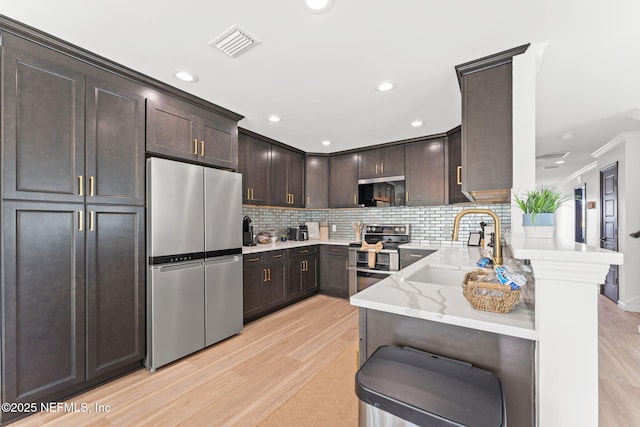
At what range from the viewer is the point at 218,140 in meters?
2.79

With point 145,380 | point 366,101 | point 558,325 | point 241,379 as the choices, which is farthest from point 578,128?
point 145,380

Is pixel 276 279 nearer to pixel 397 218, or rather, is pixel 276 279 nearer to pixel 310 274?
pixel 310 274

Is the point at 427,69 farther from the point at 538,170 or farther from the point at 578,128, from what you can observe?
the point at 538,170

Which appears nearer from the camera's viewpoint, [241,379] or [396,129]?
[241,379]

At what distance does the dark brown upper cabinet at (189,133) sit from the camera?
2.30 metres

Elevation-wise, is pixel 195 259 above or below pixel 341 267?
above

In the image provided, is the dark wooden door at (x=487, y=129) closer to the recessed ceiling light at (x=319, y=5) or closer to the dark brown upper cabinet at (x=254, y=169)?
the recessed ceiling light at (x=319, y=5)

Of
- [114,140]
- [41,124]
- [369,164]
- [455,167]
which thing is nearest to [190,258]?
[114,140]

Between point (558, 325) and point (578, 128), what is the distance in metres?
3.80

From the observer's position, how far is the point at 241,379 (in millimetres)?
2119

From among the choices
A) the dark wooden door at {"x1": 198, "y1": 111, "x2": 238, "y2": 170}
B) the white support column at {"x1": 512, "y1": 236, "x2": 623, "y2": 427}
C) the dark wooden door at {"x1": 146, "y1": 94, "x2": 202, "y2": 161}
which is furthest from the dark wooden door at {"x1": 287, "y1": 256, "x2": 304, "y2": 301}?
the white support column at {"x1": 512, "y1": 236, "x2": 623, "y2": 427}

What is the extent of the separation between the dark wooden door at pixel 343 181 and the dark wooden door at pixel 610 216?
12.8ft

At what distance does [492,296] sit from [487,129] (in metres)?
1.29

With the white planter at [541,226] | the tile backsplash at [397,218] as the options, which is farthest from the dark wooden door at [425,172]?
the white planter at [541,226]
